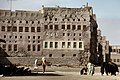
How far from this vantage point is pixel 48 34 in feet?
237

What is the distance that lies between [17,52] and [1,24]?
6267 millimetres

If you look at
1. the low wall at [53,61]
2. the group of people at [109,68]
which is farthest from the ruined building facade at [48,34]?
the group of people at [109,68]

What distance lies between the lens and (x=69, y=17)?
236 ft

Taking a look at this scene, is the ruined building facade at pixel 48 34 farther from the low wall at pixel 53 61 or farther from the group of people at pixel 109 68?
the group of people at pixel 109 68

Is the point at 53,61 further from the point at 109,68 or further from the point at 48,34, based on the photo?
the point at 109,68

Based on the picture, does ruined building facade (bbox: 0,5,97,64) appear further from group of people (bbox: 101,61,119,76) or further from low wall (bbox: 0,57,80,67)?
group of people (bbox: 101,61,119,76)

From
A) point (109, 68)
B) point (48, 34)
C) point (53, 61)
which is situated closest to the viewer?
point (109, 68)

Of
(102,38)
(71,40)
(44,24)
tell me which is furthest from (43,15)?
A: (102,38)

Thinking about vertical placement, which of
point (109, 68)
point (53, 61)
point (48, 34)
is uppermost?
point (48, 34)

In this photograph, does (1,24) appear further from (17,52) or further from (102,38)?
(102,38)

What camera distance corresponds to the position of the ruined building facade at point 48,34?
7144cm

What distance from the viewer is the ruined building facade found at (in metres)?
71.4

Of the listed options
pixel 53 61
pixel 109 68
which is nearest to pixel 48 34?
pixel 53 61

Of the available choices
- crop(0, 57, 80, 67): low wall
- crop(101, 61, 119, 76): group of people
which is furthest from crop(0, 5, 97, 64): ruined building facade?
crop(101, 61, 119, 76): group of people
